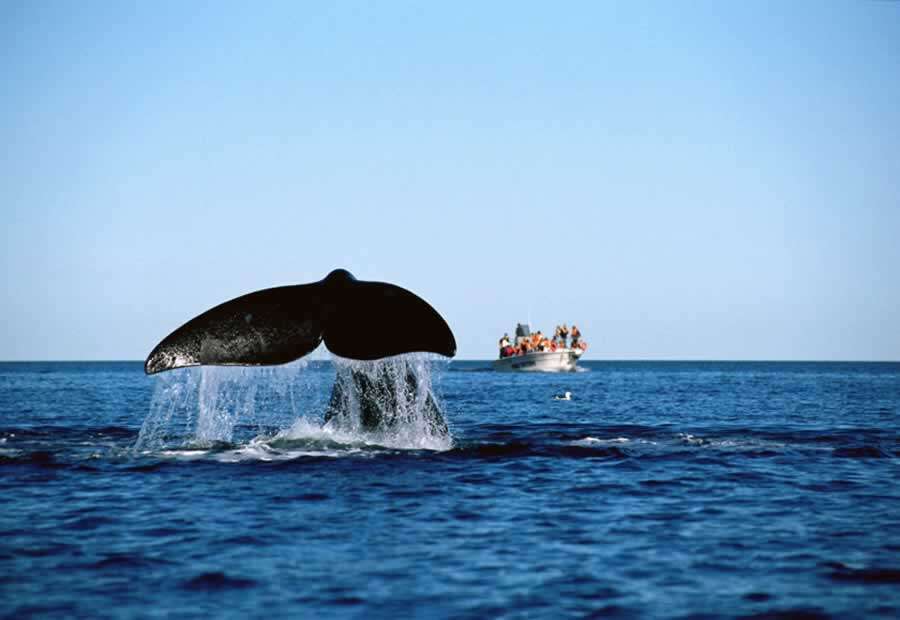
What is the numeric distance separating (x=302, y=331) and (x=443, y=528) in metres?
2.68

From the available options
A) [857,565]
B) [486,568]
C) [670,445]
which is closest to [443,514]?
[486,568]

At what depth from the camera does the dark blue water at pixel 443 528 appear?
250 inches

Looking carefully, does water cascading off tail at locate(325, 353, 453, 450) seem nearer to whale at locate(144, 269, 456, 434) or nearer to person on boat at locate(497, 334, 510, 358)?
whale at locate(144, 269, 456, 434)

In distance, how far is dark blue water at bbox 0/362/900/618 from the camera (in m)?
6.35

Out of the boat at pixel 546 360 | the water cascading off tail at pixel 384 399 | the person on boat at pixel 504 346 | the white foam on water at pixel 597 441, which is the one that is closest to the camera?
the water cascading off tail at pixel 384 399

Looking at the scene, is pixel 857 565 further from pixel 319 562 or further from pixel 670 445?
pixel 670 445

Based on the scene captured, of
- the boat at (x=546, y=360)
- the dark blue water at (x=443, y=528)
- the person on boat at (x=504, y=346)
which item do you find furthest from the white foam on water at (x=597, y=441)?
the person on boat at (x=504, y=346)

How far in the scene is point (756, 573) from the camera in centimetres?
708

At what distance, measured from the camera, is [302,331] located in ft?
33.3

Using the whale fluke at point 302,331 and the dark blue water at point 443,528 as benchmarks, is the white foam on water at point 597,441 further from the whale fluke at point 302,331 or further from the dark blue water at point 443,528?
the whale fluke at point 302,331

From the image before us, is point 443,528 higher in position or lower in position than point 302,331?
lower

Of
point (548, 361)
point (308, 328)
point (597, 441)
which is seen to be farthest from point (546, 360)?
point (308, 328)

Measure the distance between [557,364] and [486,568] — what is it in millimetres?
73832

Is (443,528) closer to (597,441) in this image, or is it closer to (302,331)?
(302,331)
